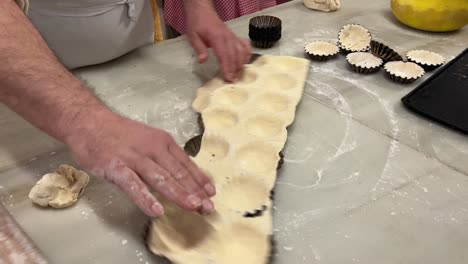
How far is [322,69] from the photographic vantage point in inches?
48.7

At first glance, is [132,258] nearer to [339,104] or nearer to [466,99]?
[339,104]

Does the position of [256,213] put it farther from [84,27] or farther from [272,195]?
[84,27]

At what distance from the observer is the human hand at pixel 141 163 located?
714mm

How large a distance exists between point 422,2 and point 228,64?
646 mm

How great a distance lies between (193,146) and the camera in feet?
3.09

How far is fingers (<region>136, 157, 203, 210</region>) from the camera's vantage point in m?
0.71

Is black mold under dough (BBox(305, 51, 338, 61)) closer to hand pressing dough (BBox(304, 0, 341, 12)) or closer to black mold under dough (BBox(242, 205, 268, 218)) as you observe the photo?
hand pressing dough (BBox(304, 0, 341, 12))

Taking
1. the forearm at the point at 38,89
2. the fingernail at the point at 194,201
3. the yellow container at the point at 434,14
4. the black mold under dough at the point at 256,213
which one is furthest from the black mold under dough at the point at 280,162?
the yellow container at the point at 434,14

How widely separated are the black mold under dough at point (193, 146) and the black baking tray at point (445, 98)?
0.47m

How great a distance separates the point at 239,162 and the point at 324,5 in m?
0.82

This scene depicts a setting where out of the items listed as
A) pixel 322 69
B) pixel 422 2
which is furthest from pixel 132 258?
pixel 422 2

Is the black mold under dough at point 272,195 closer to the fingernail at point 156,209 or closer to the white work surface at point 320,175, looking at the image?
the white work surface at point 320,175

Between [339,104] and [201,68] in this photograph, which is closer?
[339,104]

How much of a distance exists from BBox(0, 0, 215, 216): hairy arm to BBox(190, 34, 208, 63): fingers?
0.37 metres
